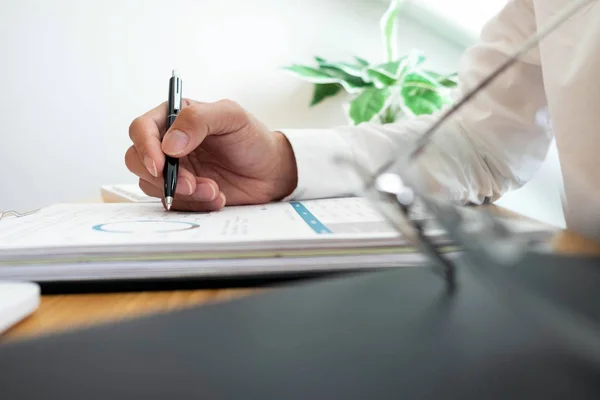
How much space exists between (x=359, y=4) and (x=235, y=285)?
4.57ft

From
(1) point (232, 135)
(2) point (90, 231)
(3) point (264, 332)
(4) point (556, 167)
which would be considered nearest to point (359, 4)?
(1) point (232, 135)

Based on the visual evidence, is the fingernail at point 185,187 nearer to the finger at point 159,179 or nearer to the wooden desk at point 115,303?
the finger at point 159,179

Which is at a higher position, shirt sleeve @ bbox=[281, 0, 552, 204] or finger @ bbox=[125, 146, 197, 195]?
shirt sleeve @ bbox=[281, 0, 552, 204]

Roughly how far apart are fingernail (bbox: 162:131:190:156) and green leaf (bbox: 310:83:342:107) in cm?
104

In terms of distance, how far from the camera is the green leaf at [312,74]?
4.41 feet

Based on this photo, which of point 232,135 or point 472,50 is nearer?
point 232,135

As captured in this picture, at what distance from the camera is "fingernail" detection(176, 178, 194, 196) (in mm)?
475

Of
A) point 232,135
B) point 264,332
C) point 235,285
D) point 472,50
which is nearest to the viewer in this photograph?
point 264,332

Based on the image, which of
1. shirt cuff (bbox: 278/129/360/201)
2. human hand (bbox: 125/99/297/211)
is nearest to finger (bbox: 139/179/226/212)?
human hand (bbox: 125/99/297/211)

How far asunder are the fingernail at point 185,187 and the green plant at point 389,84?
2.75ft

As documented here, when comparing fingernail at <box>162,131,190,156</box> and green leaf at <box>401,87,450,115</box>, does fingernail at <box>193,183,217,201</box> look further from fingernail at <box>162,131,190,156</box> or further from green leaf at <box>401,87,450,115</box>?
green leaf at <box>401,87,450,115</box>

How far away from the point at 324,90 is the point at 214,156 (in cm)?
92

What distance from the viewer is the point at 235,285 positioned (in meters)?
0.27

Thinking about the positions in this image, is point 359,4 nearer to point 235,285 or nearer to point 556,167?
point 556,167
